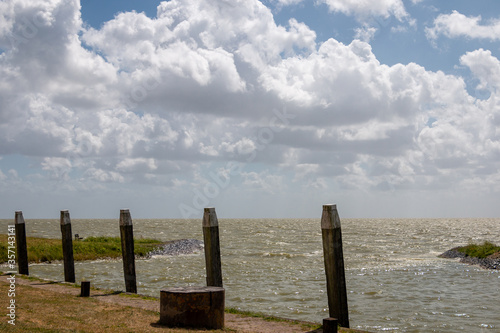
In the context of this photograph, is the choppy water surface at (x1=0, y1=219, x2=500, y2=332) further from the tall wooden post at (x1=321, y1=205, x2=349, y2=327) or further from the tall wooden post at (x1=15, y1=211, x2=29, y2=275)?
the tall wooden post at (x1=321, y1=205, x2=349, y2=327)

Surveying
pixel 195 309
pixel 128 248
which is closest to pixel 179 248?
pixel 128 248

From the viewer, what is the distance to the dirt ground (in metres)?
8.83

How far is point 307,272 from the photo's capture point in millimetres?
31094

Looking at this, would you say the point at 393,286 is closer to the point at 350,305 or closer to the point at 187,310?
the point at 350,305

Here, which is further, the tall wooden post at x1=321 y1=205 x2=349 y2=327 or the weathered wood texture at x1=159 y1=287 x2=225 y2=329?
the tall wooden post at x1=321 y1=205 x2=349 y2=327

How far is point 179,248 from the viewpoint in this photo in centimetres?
4691

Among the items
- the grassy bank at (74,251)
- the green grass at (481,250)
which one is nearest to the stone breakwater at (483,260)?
the green grass at (481,250)

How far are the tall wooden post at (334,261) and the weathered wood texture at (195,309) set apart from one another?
247 centimetres

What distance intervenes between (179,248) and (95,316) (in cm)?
3727

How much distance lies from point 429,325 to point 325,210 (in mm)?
8024

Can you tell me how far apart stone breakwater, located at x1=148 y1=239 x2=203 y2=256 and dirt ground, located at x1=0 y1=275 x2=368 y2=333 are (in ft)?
95.0

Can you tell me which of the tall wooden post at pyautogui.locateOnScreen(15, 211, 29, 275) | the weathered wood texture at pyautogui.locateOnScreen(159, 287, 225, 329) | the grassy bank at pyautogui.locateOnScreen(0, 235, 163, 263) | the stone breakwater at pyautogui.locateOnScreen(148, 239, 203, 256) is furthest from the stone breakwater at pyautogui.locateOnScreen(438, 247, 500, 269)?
the weathered wood texture at pyautogui.locateOnScreen(159, 287, 225, 329)

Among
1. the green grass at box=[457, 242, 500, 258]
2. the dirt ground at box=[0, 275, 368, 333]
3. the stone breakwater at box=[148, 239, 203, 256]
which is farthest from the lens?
the stone breakwater at box=[148, 239, 203, 256]

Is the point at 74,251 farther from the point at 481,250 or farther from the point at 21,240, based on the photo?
the point at 481,250
